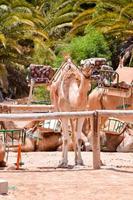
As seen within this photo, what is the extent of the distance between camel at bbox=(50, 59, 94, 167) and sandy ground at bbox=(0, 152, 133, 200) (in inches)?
14.1

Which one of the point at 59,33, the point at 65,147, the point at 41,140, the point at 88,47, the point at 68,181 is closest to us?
the point at 68,181

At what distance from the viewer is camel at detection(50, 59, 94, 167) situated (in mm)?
10227

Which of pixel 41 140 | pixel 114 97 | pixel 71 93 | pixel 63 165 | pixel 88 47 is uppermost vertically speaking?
pixel 88 47

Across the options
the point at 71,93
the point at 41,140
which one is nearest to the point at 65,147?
the point at 71,93

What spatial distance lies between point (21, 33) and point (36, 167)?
1771cm

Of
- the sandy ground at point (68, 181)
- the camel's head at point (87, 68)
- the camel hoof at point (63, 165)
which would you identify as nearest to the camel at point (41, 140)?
the sandy ground at point (68, 181)

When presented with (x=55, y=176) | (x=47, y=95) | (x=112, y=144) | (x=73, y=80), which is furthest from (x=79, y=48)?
(x=55, y=176)

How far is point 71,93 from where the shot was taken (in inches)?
412

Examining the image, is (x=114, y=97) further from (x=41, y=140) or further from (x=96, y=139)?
(x=96, y=139)

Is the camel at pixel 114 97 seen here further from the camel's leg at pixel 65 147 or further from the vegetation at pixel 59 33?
the vegetation at pixel 59 33

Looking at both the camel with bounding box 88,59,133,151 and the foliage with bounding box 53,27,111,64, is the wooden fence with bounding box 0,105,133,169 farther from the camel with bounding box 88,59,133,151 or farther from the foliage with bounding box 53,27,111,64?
the foliage with bounding box 53,27,111,64

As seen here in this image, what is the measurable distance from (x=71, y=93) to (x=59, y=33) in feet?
66.8

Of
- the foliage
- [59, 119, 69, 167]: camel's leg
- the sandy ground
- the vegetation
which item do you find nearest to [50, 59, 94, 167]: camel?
[59, 119, 69, 167]: camel's leg

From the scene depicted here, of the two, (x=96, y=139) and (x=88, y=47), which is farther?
(x=88, y=47)
